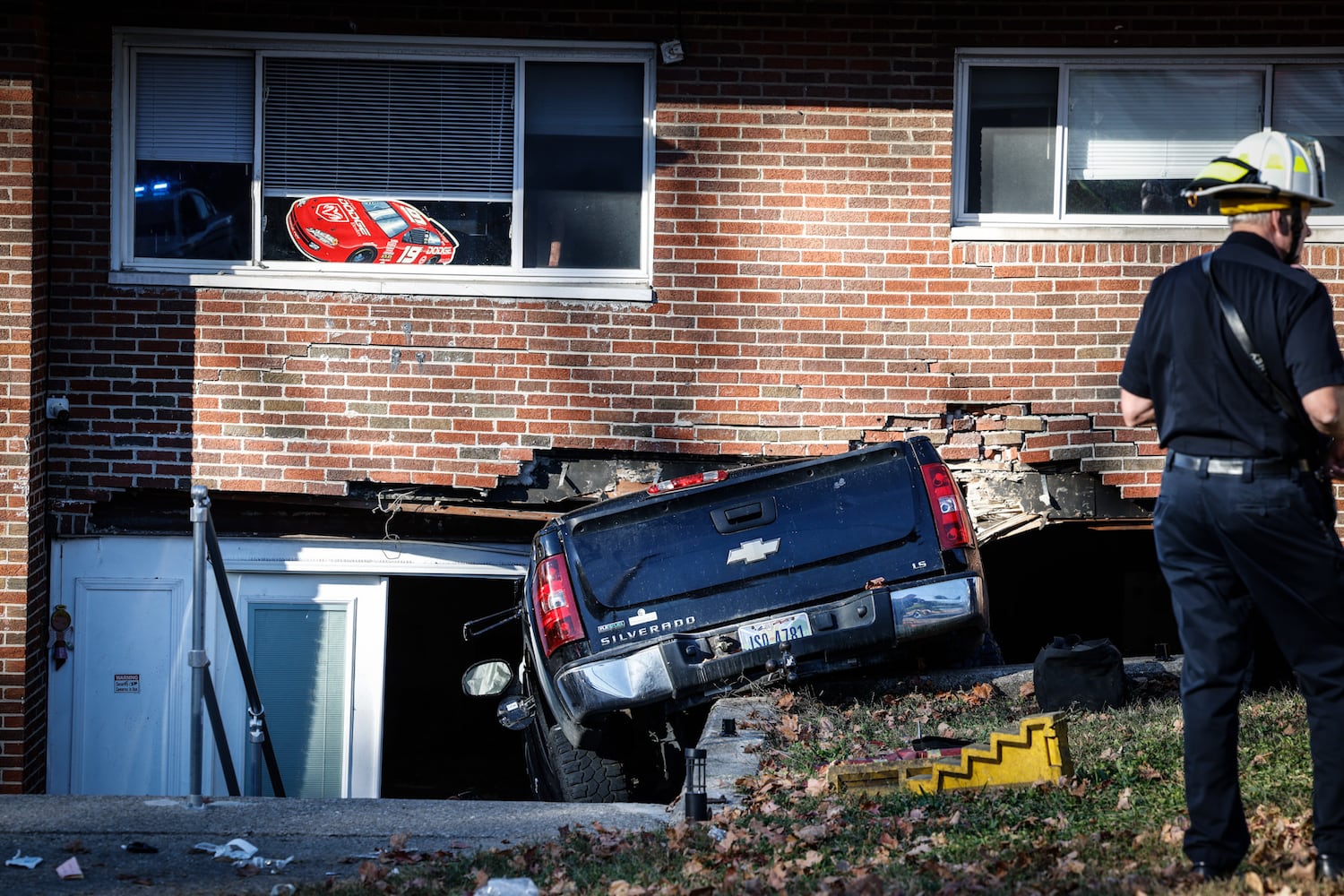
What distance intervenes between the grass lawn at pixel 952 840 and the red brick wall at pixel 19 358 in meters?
4.66

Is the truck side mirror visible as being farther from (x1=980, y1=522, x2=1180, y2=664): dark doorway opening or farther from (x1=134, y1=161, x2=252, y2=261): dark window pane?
(x1=980, y1=522, x2=1180, y2=664): dark doorway opening

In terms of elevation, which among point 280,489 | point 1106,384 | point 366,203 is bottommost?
point 280,489

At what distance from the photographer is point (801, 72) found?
863cm

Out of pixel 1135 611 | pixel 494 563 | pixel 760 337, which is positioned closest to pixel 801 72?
pixel 760 337

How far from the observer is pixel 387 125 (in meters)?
8.82

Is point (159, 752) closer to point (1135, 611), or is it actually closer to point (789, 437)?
point (789, 437)

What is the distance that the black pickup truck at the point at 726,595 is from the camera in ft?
19.9

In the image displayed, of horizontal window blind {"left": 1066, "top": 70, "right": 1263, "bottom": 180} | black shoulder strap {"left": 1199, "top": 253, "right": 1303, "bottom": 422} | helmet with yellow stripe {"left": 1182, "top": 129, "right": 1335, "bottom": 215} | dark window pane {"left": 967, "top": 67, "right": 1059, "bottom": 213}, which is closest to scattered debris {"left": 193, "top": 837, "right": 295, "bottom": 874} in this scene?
black shoulder strap {"left": 1199, "top": 253, "right": 1303, "bottom": 422}

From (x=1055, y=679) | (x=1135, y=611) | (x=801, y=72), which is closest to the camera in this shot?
(x=1055, y=679)

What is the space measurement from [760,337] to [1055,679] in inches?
121

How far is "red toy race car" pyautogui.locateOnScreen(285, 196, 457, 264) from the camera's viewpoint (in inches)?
348

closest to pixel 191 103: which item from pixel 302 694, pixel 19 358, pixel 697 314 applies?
pixel 19 358

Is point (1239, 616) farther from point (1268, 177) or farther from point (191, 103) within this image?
point (191, 103)

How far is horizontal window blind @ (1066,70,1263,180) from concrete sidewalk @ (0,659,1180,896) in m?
4.73
